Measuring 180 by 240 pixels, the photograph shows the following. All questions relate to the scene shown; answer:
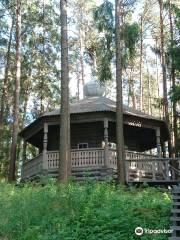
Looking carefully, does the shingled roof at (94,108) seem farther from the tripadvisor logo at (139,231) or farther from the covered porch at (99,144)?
the tripadvisor logo at (139,231)

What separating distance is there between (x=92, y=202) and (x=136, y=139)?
16132mm

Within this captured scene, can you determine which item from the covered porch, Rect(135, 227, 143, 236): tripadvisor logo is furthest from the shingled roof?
Rect(135, 227, 143, 236): tripadvisor logo

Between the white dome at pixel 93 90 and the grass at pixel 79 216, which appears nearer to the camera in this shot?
the grass at pixel 79 216

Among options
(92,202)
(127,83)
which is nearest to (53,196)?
(92,202)

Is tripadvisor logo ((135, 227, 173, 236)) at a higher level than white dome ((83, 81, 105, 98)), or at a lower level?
lower

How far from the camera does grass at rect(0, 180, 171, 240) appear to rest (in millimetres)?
9419

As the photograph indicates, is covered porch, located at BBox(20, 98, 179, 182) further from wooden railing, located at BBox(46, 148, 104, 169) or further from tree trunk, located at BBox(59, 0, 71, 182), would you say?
tree trunk, located at BBox(59, 0, 71, 182)

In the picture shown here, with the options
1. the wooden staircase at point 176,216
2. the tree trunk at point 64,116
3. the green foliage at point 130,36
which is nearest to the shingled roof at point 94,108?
the green foliage at point 130,36

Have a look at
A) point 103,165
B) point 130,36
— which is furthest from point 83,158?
point 130,36

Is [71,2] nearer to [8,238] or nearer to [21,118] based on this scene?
[21,118]

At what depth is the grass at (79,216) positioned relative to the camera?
9.42 m

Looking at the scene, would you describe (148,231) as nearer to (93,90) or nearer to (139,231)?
(139,231)

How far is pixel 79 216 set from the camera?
10.2 meters

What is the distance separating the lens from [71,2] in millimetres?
42219
